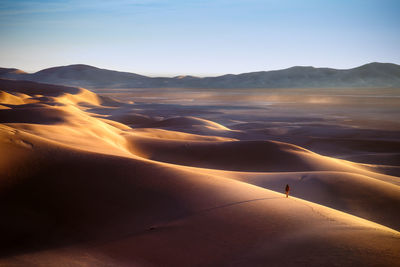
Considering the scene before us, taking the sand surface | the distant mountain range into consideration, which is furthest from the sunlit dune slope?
the distant mountain range

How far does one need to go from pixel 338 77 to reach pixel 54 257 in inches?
4953

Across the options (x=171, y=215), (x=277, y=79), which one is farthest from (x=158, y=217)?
(x=277, y=79)

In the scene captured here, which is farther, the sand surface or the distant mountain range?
the distant mountain range

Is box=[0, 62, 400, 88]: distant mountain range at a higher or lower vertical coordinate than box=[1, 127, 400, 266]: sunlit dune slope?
higher

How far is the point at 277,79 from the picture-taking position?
12075cm

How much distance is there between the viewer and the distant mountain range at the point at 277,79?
11212 centimetres

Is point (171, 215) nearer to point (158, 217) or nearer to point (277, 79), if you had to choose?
point (158, 217)

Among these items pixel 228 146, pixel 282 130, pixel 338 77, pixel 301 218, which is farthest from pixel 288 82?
pixel 301 218

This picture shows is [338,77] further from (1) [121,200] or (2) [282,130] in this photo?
(1) [121,200]

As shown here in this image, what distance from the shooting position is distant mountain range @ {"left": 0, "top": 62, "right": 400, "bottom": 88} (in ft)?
368

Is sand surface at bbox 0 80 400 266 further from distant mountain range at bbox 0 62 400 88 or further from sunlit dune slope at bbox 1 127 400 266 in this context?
distant mountain range at bbox 0 62 400 88

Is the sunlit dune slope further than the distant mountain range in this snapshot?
No

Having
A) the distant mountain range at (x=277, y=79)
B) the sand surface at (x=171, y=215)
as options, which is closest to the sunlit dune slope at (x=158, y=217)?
the sand surface at (x=171, y=215)

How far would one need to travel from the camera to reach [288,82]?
118 m
